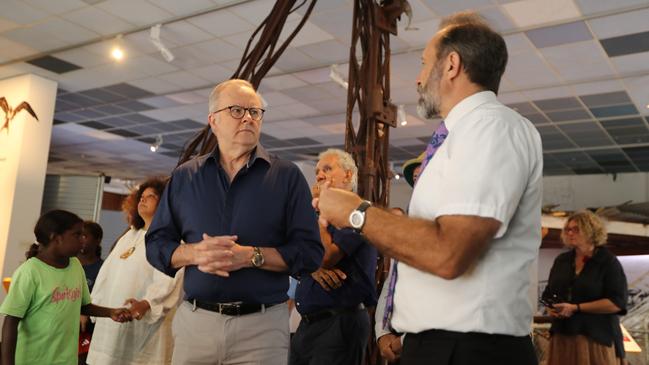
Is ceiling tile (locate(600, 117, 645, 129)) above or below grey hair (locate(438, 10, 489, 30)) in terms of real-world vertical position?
above

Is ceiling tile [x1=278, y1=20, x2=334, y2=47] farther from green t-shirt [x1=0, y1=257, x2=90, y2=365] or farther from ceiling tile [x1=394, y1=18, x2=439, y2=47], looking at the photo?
green t-shirt [x1=0, y1=257, x2=90, y2=365]

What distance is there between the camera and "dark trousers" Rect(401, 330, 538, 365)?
1212 millimetres

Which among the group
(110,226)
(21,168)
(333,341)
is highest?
(21,168)

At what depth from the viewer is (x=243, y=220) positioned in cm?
196

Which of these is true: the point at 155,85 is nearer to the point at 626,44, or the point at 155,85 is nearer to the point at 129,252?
the point at 129,252

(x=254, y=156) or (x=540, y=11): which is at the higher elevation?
(x=540, y=11)

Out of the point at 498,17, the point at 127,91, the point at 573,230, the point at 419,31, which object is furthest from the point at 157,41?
the point at 573,230

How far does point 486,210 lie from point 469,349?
314mm

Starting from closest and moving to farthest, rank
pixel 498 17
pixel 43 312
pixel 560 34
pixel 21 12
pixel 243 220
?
pixel 243 220
pixel 43 312
pixel 498 17
pixel 560 34
pixel 21 12

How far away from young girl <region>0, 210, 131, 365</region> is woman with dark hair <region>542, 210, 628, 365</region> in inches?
112

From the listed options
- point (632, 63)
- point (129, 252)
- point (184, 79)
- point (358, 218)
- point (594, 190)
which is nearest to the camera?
point (358, 218)

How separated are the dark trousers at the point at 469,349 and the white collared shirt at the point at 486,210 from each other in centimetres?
2

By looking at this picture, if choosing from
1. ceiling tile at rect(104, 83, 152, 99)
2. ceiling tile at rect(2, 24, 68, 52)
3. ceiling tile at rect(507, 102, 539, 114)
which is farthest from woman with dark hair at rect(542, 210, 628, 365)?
ceiling tile at rect(104, 83, 152, 99)

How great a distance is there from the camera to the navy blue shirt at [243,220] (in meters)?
1.91
